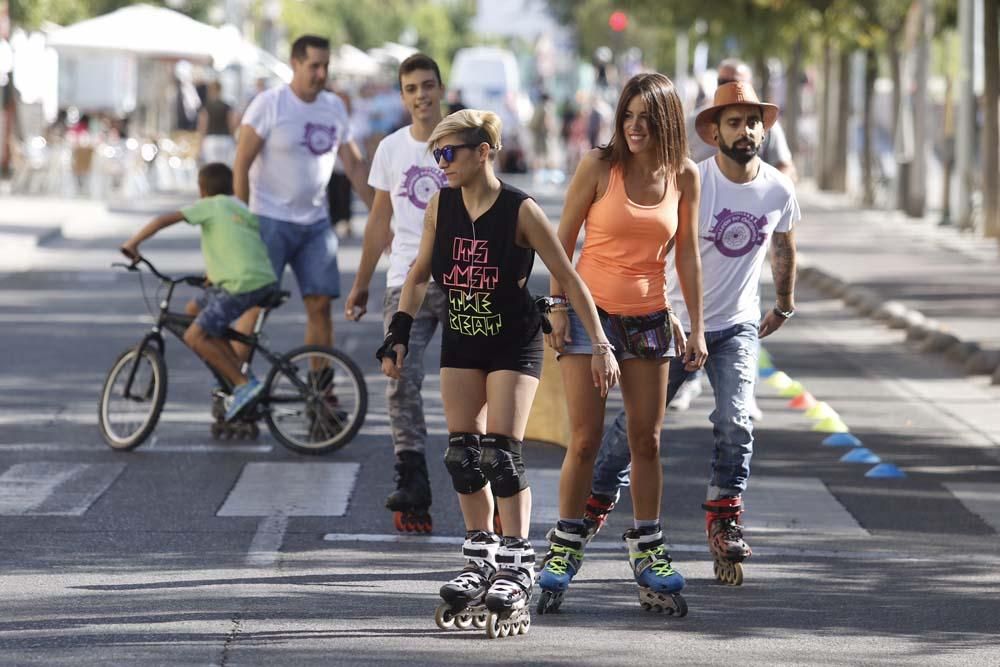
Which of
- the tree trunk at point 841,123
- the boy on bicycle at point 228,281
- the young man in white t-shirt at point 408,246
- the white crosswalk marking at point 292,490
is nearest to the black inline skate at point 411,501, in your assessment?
the young man in white t-shirt at point 408,246

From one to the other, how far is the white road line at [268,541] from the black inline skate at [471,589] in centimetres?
131

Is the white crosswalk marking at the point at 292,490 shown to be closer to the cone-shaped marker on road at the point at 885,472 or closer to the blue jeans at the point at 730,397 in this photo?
the blue jeans at the point at 730,397

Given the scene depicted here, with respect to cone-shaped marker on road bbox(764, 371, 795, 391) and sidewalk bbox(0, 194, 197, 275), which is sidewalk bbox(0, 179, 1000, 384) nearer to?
sidewalk bbox(0, 194, 197, 275)

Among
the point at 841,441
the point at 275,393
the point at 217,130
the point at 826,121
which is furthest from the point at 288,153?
the point at 826,121

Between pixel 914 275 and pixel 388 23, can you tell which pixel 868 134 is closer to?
pixel 914 275

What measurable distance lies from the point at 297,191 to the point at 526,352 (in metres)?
4.59

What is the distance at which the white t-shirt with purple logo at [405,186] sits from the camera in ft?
30.0

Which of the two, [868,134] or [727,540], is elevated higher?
[868,134]

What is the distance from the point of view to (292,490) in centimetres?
991

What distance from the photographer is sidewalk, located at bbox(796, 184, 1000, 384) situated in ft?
54.6

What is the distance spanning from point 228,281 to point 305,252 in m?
0.69

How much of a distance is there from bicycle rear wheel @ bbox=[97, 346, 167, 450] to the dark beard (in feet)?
13.1

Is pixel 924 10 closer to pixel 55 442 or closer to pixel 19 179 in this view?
pixel 19 179

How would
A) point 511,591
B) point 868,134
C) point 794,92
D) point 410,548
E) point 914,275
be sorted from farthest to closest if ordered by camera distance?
point 794,92
point 868,134
point 914,275
point 410,548
point 511,591
